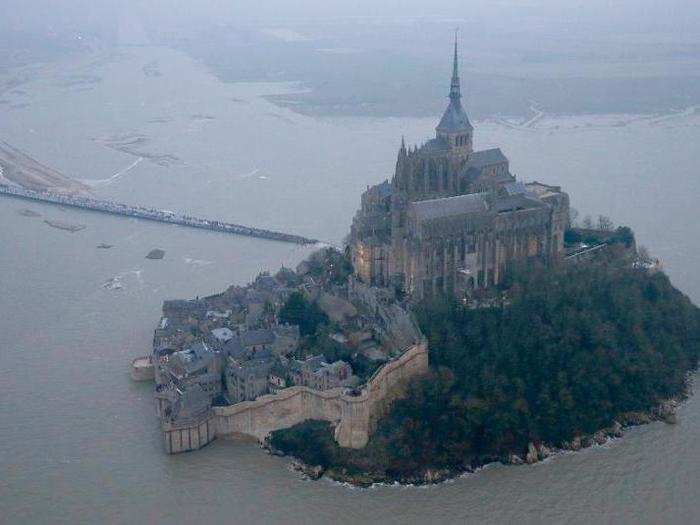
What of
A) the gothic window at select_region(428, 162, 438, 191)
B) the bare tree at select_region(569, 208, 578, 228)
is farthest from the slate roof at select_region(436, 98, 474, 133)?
the bare tree at select_region(569, 208, 578, 228)

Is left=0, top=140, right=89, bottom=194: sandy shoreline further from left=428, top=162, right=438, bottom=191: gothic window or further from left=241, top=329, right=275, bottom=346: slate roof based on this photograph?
left=241, top=329, right=275, bottom=346: slate roof

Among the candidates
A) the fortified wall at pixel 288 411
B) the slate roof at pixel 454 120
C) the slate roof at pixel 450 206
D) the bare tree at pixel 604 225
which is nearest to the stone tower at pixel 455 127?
the slate roof at pixel 454 120

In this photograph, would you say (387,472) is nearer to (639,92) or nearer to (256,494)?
(256,494)

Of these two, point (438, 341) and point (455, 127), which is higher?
point (455, 127)

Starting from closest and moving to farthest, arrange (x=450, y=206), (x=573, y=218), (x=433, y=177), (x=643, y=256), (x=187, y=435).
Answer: (x=187, y=435)
(x=450, y=206)
(x=433, y=177)
(x=643, y=256)
(x=573, y=218)

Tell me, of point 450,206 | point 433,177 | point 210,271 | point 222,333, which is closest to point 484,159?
point 433,177

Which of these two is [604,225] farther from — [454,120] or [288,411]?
[288,411]

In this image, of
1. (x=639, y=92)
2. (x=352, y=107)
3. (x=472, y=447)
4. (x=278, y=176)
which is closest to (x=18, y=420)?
(x=472, y=447)
